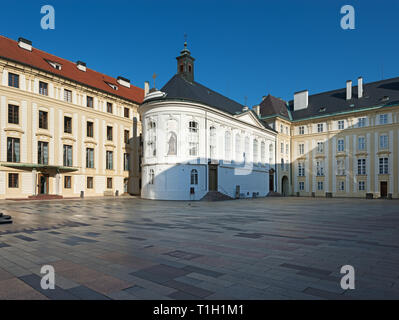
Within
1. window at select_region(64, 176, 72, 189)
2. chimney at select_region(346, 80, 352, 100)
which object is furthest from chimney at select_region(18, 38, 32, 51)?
chimney at select_region(346, 80, 352, 100)

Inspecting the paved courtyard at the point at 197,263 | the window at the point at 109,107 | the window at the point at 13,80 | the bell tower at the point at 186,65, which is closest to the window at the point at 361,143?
the bell tower at the point at 186,65

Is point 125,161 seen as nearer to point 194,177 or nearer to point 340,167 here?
point 194,177

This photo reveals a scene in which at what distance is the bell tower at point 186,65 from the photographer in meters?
45.3

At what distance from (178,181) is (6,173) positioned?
17.8 metres

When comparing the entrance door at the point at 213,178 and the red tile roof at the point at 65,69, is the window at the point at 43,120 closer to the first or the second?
the red tile roof at the point at 65,69

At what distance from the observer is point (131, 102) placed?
45.5 metres

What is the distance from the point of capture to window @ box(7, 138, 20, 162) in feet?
101

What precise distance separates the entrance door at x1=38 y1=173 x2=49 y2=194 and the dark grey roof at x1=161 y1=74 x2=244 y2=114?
16.8 meters

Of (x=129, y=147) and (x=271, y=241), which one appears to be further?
(x=129, y=147)

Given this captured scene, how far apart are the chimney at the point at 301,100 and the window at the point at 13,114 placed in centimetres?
4810

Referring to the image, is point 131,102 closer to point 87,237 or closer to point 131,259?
point 87,237

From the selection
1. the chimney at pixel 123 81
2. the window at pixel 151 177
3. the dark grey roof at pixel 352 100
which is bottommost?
the window at pixel 151 177

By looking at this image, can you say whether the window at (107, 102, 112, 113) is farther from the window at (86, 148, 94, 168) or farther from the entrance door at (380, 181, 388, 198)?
the entrance door at (380, 181, 388, 198)
